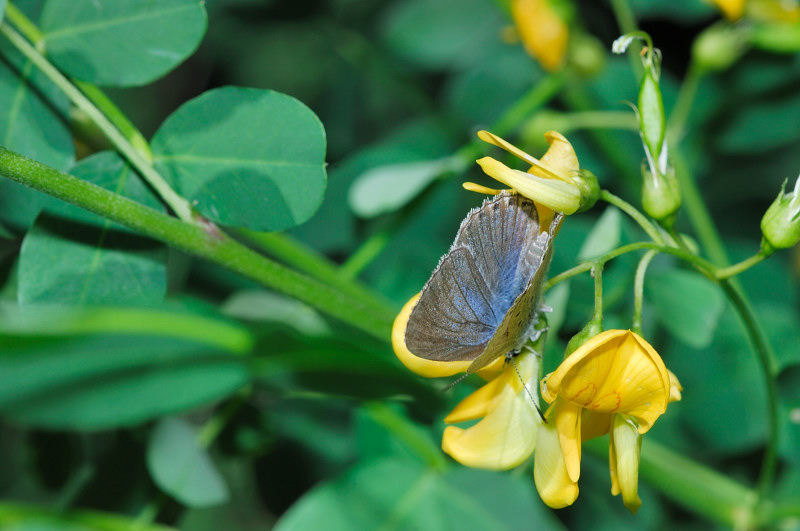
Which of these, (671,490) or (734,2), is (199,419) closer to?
(671,490)

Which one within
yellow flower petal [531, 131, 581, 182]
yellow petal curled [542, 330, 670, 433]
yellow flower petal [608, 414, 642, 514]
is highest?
yellow flower petal [531, 131, 581, 182]

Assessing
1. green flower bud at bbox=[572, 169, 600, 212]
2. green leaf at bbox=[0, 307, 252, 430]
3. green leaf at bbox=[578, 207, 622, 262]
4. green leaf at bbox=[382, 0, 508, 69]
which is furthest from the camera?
green leaf at bbox=[382, 0, 508, 69]

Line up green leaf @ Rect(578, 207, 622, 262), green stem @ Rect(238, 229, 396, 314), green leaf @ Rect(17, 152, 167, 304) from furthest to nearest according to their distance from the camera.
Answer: green stem @ Rect(238, 229, 396, 314)
green leaf @ Rect(578, 207, 622, 262)
green leaf @ Rect(17, 152, 167, 304)

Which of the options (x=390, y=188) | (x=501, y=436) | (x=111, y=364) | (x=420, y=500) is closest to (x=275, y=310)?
(x=390, y=188)

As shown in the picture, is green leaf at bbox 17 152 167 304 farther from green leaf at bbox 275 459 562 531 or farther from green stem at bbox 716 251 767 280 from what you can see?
green stem at bbox 716 251 767 280

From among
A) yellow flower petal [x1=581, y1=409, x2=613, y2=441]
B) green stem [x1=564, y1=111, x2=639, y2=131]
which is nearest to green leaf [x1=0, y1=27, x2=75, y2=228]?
yellow flower petal [x1=581, y1=409, x2=613, y2=441]

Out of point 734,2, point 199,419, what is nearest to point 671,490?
point 734,2
